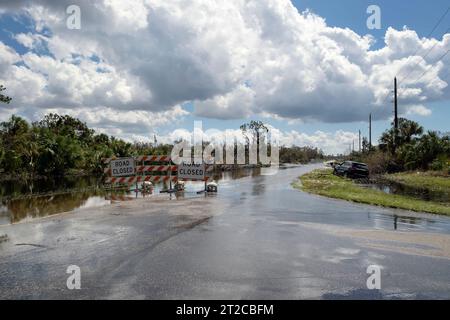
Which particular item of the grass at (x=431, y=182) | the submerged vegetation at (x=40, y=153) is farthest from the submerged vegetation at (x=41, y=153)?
the grass at (x=431, y=182)

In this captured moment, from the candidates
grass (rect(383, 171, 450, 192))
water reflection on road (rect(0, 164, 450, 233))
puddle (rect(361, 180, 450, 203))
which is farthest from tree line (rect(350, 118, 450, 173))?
water reflection on road (rect(0, 164, 450, 233))

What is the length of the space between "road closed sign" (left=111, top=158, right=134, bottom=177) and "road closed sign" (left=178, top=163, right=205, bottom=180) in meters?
2.36

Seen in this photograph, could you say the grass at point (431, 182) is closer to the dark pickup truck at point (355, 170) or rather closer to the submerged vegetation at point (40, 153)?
the dark pickup truck at point (355, 170)

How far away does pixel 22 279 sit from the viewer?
5.66 m

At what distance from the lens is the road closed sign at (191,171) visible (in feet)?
60.8

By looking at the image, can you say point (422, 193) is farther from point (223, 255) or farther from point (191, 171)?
point (223, 255)

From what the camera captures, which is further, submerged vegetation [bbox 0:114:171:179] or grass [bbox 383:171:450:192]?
submerged vegetation [bbox 0:114:171:179]

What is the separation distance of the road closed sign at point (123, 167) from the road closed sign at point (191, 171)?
7.74 ft

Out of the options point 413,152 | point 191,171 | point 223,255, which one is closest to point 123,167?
point 191,171

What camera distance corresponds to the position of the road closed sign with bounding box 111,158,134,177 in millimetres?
19031

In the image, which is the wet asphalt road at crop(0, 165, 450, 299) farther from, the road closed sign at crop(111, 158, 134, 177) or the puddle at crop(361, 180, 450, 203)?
the puddle at crop(361, 180, 450, 203)
